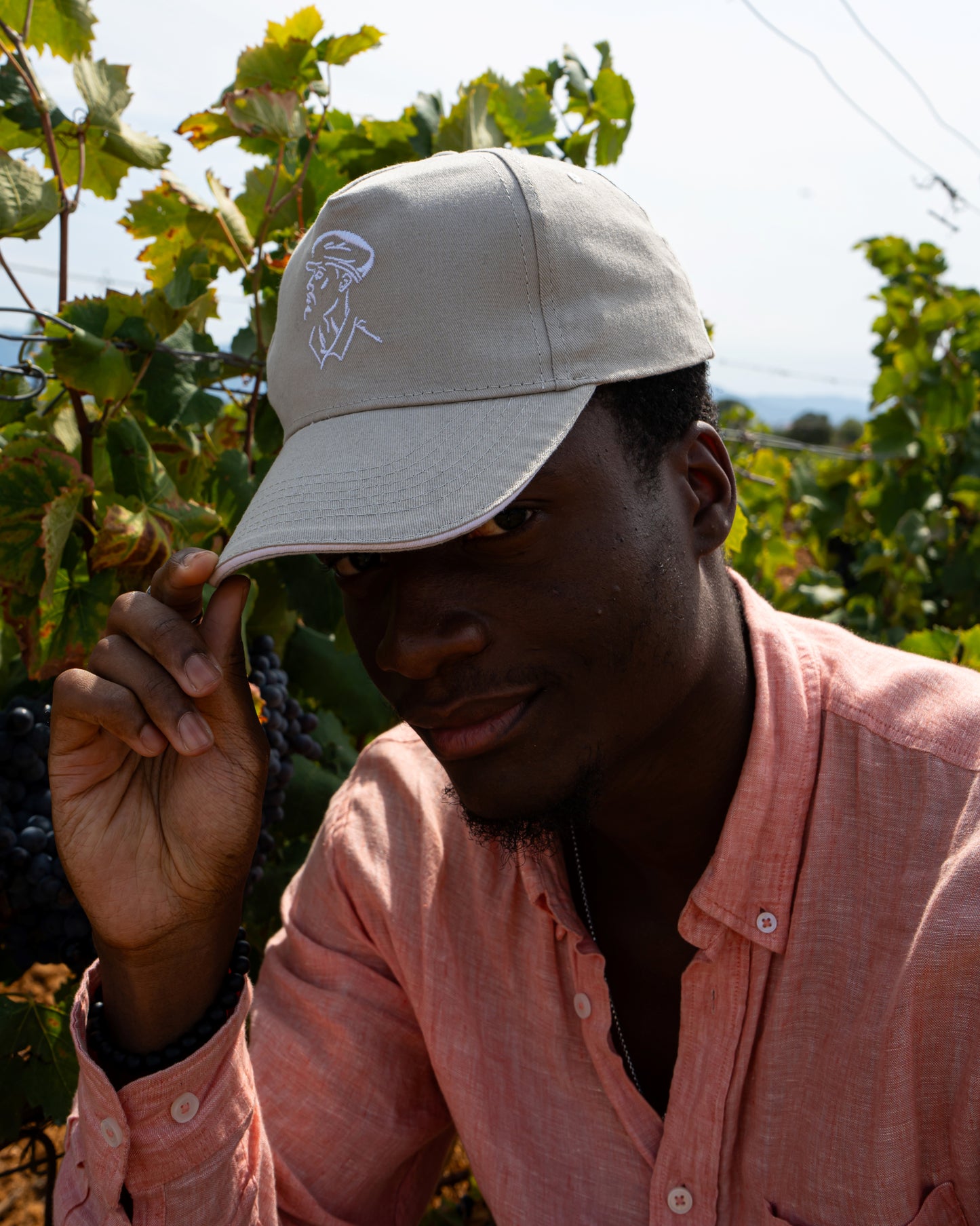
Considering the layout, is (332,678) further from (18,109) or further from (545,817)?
(18,109)

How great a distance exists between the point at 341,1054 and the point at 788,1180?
779 millimetres

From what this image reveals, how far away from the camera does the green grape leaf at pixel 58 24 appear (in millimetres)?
2088

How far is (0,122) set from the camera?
2.23m

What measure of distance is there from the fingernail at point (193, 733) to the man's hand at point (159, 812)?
1.2 inches

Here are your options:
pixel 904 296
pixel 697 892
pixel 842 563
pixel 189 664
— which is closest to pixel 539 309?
pixel 189 664

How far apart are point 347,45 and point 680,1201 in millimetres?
2254

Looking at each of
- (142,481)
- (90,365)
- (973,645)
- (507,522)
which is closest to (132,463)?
(142,481)

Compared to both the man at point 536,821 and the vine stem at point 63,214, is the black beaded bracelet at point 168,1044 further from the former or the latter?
the vine stem at point 63,214

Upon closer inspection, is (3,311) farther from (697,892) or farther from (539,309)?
(697,892)

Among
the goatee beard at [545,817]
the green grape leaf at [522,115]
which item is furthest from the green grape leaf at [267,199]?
the goatee beard at [545,817]

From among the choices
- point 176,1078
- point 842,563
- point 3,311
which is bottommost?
point 842,563

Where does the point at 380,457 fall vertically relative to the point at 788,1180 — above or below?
above

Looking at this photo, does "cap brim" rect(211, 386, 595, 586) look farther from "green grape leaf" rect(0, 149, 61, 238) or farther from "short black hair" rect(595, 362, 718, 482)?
"green grape leaf" rect(0, 149, 61, 238)

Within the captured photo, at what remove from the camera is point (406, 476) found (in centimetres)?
141
